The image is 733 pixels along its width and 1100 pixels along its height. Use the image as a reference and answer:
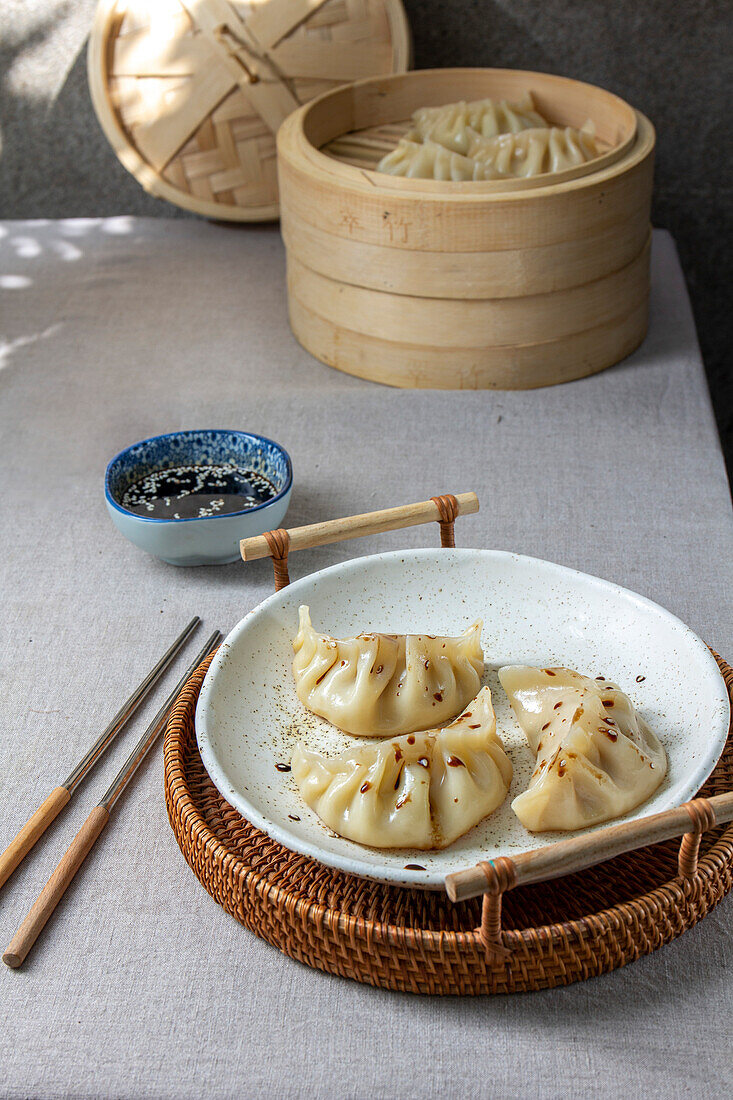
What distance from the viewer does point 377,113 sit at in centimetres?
180

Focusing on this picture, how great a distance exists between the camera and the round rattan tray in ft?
2.33

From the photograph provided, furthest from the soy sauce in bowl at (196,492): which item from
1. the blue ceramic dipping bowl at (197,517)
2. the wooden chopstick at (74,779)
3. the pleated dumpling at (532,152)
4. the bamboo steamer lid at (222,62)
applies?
the bamboo steamer lid at (222,62)

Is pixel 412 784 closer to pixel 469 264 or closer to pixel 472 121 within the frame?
pixel 469 264

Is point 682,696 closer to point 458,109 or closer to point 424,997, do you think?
point 424,997

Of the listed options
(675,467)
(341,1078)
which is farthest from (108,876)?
(675,467)

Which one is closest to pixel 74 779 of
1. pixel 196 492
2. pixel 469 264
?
pixel 196 492

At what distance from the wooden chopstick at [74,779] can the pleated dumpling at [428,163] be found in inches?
30.8

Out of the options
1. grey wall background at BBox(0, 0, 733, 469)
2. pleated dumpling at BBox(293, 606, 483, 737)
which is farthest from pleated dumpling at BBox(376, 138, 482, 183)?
pleated dumpling at BBox(293, 606, 483, 737)

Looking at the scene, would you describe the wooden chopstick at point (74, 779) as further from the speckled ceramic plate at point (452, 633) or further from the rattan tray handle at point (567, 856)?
the rattan tray handle at point (567, 856)

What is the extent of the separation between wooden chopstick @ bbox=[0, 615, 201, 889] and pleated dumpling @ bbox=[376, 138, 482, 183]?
2.57 ft

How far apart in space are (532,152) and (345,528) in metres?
0.79

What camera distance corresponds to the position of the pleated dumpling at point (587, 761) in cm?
77

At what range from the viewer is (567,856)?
0.66 metres

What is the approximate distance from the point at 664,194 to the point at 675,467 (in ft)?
3.12
